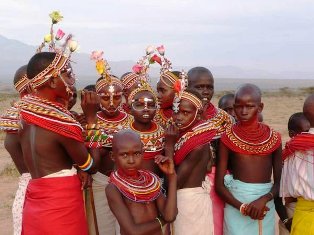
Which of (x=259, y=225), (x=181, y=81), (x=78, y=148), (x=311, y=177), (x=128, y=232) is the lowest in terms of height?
(x=259, y=225)

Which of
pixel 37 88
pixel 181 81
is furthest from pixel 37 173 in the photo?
pixel 181 81

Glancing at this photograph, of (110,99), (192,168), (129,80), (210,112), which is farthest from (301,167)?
(129,80)

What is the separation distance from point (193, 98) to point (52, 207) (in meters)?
1.50

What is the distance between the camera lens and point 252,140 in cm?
414

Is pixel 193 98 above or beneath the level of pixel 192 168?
above

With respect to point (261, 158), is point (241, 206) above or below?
below

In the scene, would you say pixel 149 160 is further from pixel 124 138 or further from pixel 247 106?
pixel 247 106

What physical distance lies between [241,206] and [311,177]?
683 mm

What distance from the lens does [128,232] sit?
3.35m

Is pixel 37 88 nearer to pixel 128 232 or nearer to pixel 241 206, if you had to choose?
pixel 128 232

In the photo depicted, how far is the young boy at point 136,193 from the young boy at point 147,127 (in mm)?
571

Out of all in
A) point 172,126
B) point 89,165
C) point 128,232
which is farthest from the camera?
point 172,126

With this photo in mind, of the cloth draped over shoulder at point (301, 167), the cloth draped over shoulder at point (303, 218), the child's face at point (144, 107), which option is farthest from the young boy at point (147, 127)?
the cloth draped over shoulder at point (303, 218)

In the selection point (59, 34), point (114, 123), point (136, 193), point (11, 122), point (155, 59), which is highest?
point (59, 34)
